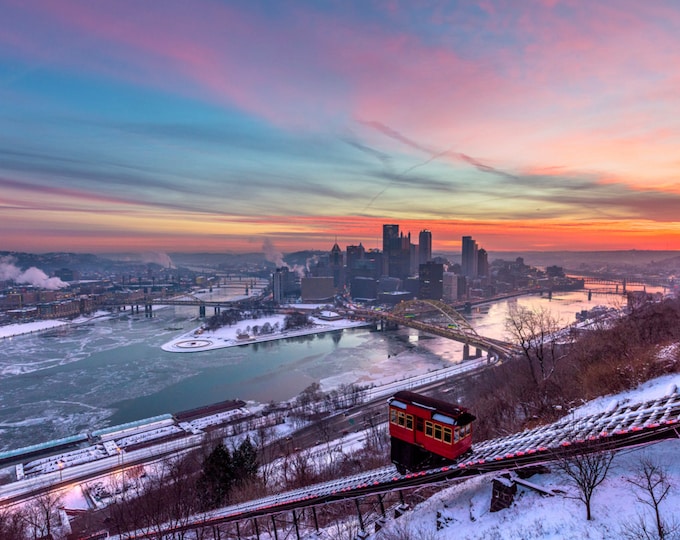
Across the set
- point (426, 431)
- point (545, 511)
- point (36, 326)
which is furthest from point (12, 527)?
point (36, 326)

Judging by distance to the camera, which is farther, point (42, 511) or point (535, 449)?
point (42, 511)

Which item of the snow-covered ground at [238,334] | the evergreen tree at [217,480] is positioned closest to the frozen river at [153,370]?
the snow-covered ground at [238,334]

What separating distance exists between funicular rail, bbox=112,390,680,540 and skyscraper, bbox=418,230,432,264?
101571mm

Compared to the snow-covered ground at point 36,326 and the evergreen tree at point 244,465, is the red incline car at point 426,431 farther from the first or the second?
the snow-covered ground at point 36,326

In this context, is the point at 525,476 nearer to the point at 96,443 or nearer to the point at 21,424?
the point at 96,443

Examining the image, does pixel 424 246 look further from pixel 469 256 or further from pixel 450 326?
pixel 450 326

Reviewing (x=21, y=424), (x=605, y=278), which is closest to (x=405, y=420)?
(x=21, y=424)

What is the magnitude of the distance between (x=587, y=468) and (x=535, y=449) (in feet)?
2.01

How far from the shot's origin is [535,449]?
4.80 meters

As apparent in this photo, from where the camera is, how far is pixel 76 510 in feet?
36.3

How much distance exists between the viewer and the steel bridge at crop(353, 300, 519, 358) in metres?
29.0

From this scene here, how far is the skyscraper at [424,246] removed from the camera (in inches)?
4190

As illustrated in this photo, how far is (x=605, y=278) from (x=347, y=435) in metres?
92.1

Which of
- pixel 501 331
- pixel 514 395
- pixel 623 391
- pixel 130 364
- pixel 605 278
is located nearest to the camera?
pixel 623 391
